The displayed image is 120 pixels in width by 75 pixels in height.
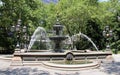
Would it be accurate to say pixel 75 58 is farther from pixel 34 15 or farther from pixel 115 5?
pixel 115 5

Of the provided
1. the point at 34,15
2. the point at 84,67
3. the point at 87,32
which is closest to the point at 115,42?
the point at 87,32

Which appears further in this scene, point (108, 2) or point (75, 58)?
point (108, 2)

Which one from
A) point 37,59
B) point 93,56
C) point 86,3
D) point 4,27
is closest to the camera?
point 37,59

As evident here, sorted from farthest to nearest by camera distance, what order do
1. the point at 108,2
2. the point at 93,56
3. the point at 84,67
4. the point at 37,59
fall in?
the point at 108,2 < the point at 93,56 < the point at 37,59 < the point at 84,67

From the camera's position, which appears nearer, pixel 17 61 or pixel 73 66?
pixel 73 66

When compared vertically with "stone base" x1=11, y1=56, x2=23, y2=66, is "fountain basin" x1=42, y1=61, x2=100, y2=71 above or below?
below

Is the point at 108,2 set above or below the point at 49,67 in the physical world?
above

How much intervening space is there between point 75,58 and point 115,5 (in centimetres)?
2210

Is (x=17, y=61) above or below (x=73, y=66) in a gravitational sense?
above

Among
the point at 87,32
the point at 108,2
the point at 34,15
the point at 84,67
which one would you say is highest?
the point at 108,2

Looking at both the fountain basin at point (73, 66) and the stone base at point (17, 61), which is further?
the stone base at point (17, 61)

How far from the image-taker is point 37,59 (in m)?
17.4

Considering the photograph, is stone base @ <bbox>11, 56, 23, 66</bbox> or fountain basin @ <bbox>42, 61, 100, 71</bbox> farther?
stone base @ <bbox>11, 56, 23, 66</bbox>

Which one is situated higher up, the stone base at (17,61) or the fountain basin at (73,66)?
the stone base at (17,61)
